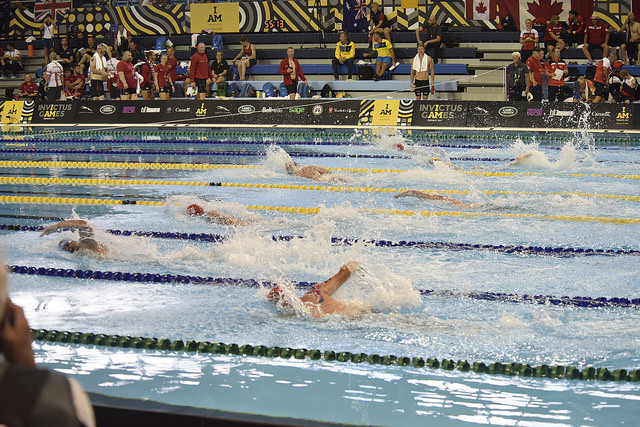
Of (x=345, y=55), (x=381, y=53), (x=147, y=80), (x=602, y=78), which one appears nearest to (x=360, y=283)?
(x=602, y=78)

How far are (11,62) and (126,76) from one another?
4.61m

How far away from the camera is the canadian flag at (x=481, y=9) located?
46.5 ft

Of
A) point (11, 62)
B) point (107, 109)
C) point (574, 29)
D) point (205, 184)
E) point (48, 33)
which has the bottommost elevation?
point (205, 184)

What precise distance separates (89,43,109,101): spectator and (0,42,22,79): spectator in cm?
363

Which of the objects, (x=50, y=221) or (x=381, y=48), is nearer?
(x=50, y=221)

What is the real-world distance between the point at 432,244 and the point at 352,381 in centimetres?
221

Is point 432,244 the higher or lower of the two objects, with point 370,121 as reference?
lower

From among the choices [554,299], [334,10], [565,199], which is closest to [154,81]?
[334,10]

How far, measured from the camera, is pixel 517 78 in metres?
12.1

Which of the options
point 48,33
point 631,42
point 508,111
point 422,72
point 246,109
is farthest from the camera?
point 48,33

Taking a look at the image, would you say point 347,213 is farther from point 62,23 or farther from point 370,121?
point 62,23

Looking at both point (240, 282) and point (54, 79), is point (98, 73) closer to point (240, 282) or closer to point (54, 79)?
point (54, 79)

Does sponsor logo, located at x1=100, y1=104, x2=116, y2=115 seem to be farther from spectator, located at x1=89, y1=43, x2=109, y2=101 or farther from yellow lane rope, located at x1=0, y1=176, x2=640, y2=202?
yellow lane rope, located at x1=0, y1=176, x2=640, y2=202

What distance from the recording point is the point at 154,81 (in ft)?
47.7
